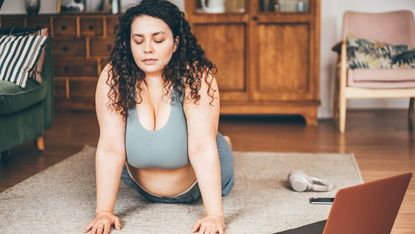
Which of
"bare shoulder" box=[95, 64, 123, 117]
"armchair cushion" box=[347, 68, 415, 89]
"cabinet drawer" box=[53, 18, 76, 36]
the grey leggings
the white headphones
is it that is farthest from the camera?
"cabinet drawer" box=[53, 18, 76, 36]

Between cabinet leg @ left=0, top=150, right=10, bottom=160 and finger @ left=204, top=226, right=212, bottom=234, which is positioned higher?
finger @ left=204, top=226, right=212, bottom=234

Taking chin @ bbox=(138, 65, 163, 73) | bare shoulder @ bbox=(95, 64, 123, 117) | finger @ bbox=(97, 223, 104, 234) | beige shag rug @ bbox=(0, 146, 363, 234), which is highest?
chin @ bbox=(138, 65, 163, 73)

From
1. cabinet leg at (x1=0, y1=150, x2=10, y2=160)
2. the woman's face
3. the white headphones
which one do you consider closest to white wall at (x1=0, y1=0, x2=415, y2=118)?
cabinet leg at (x1=0, y1=150, x2=10, y2=160)

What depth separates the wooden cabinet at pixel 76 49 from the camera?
16.6 ft

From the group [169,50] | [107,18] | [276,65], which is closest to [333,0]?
[276,65]

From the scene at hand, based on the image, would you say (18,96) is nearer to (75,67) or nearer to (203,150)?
(203,150)

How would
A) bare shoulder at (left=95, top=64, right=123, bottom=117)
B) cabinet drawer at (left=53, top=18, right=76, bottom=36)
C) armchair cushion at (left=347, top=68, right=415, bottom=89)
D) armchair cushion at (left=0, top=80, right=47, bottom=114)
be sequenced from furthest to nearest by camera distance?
cabinet drawer at (left=53, top=18, right=76, bottom=36), armchair cushion at (left=347, top=68, right=415, bottom=89), armchair cushion at (left=0, top=80, right=47, bottom=114), bare shoulder at (left=95, top=64, right=123, bottom=117)

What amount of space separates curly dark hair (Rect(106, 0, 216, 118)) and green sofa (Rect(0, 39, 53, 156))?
40.8 inches

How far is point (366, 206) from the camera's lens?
1.57 metres

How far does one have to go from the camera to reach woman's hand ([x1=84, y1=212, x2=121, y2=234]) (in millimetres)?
2051

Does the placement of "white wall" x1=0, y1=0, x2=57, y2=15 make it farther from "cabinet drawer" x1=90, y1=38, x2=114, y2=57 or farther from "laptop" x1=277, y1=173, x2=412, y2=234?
"laptop" x1=277, y1=173, x2=412, y2=234

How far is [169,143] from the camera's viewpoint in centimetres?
213

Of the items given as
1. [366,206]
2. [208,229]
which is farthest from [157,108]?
[366,206]

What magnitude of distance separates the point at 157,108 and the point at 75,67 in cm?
313
